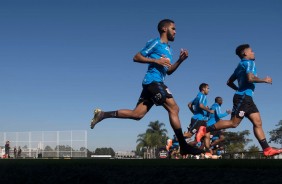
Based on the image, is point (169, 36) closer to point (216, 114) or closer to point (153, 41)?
point (153, 41)

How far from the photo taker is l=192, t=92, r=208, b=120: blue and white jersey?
42.3 ft

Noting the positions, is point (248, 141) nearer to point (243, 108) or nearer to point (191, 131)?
point (191, 131)

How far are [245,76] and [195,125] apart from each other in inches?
200

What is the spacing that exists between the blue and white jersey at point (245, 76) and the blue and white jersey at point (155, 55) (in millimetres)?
2073

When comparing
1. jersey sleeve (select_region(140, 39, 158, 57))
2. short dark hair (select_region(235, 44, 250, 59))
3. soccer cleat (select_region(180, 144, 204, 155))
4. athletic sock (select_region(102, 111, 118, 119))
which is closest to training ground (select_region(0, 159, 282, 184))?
jersey sleeve (select_region(140, 39, 158, 57))

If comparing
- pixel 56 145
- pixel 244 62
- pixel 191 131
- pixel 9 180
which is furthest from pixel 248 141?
pixel 9 180

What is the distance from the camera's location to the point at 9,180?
10.5 feet

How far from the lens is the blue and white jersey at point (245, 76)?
798 cm

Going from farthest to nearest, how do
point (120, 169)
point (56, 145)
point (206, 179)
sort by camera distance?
1. point (56, 145)
2. point (120, 169)
3. point (206, 179)

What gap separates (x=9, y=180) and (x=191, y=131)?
1026 cm

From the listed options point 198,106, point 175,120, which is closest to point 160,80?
point 175,120

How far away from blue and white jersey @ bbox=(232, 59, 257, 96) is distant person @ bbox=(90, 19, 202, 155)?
Result: 6.16 ft

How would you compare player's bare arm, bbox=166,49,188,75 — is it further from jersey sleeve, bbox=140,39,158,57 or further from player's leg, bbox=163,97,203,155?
player's leg, bbox=163,97,203,155

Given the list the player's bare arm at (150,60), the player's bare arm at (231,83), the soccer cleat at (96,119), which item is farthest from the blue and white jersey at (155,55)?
the player's bare arm at (231,83)
